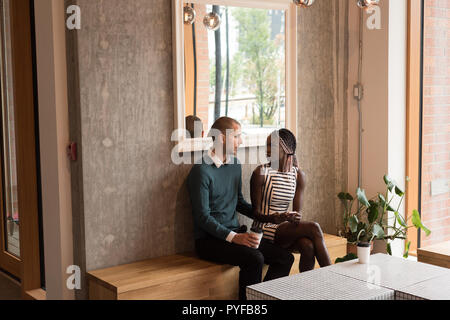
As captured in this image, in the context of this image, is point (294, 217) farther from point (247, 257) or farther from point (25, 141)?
point (25, 141)

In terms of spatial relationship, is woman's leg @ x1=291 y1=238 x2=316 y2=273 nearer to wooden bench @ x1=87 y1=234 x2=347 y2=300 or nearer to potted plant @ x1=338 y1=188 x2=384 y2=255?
wooden bench @ x1=87 y1=234 x2=347 y2=300

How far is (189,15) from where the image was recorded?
3609 millimetres

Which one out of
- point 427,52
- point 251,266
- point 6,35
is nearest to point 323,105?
point 427,52

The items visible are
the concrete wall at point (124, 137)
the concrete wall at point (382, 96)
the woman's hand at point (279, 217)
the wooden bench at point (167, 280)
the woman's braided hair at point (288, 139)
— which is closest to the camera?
the wooden bench at point (167, 280)

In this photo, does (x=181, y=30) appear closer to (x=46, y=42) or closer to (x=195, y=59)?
(x=195, y=59)

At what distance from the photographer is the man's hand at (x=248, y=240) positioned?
3.38 metres

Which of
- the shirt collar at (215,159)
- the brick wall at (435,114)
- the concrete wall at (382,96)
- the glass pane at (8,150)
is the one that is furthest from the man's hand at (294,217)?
the glass pane at (8,150)

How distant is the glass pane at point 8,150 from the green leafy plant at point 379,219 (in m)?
2.66

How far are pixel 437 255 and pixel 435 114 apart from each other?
1.51 meters

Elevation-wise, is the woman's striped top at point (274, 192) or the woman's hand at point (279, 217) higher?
the woman's striped top at point (274, 192)

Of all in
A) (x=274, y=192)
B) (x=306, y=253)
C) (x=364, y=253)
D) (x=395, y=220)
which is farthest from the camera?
(x=395, y=220)

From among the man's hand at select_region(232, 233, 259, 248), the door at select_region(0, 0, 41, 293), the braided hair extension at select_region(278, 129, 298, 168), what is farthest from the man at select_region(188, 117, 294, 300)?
the door at select_region(0, 0, 41, 293)

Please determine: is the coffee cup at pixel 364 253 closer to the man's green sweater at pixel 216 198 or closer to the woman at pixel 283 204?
the woman at pixel 283 204

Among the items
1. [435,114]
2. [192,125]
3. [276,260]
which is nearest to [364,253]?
[276,260]
